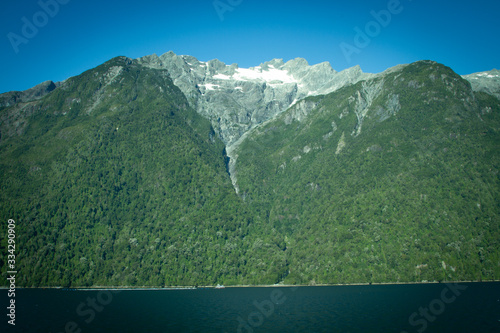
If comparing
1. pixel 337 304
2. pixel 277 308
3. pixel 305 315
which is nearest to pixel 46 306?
pixel 277 308

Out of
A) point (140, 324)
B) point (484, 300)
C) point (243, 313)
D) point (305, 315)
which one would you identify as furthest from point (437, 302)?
point (140, 324)

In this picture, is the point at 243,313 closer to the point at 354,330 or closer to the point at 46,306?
the point at 354,330

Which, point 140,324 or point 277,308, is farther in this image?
point 277,308

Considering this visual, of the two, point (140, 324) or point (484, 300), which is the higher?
point (140, 324)

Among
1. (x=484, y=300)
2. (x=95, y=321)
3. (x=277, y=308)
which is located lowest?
(x=484, y=300)

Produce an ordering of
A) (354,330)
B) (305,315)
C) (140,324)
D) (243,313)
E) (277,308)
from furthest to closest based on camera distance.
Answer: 1. (277,308)
2. (243,313)
3. (305,315)
4. (140,324)
5. (354,330)

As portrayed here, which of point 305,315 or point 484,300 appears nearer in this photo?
point 305,315

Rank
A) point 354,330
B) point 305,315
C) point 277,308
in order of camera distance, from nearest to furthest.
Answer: point 354,330 → point 305,315 → point 277,308

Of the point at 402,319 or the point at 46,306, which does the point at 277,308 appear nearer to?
the point at 402,319

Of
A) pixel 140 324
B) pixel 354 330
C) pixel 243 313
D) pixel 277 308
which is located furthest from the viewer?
pixel 277 308
